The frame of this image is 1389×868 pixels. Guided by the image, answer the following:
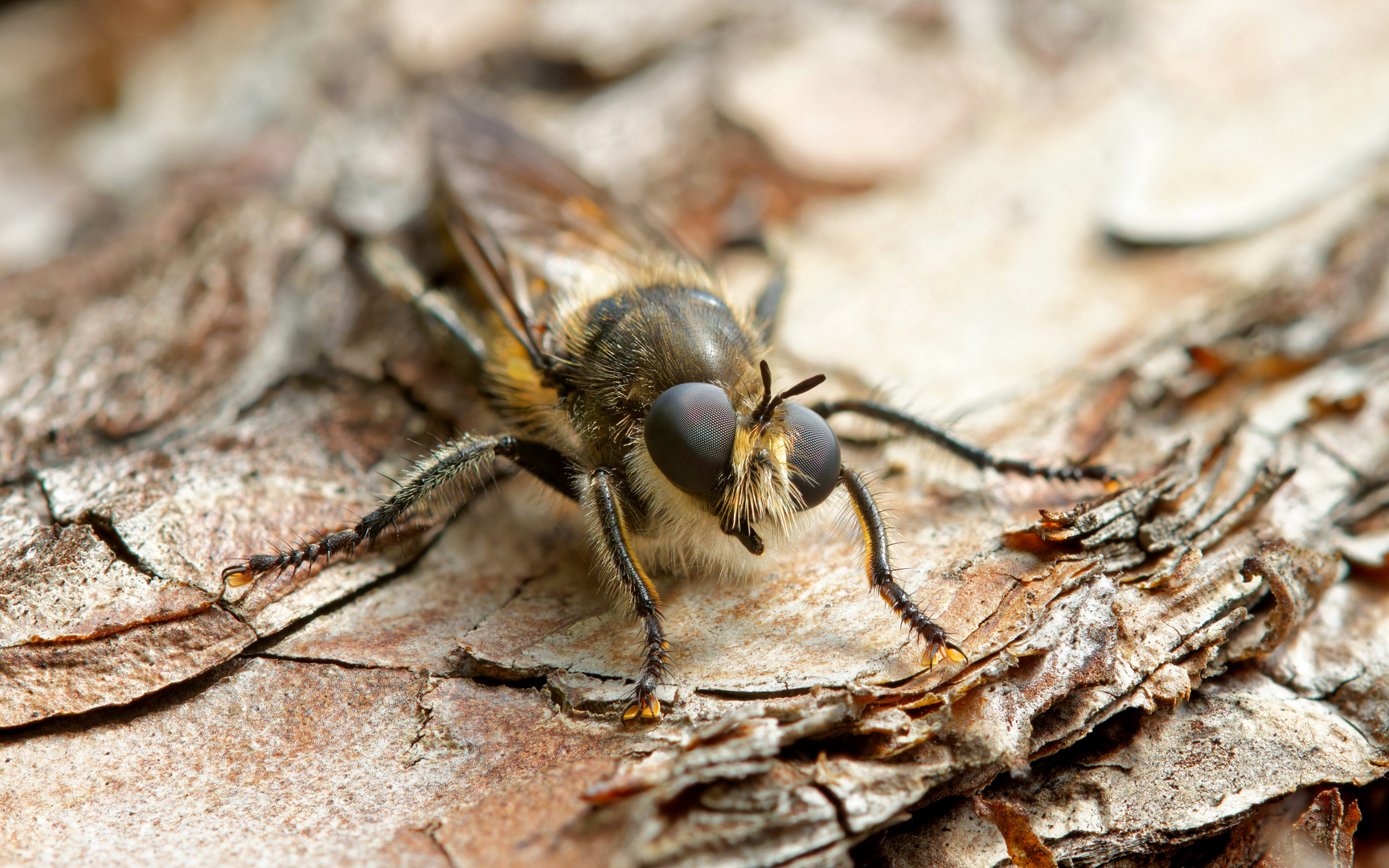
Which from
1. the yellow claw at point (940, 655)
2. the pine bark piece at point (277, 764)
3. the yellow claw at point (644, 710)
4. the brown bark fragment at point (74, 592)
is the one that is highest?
the yellow claw at point (940, 655)

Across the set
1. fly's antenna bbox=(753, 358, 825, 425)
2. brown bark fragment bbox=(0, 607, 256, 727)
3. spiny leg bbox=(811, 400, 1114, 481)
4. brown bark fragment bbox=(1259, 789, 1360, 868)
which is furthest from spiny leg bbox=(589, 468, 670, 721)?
brown bark fragment bbox=(1259, 789, 1360, 868)

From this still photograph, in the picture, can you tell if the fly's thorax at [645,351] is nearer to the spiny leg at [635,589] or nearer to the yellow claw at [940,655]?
the spiny leg at [635,589]

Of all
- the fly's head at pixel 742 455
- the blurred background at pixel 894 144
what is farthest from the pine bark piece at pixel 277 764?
the blurred background at pixel 894 144

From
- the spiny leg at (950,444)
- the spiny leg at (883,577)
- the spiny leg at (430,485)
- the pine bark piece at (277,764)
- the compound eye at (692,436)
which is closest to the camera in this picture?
the pine bark piece at (277,764)

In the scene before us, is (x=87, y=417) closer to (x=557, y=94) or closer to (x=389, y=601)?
(x=389, y=601)

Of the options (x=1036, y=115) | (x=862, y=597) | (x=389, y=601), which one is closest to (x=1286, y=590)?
(x=862, y=597)

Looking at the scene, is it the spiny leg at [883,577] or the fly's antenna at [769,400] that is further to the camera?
the fly's antenna at [769,400]

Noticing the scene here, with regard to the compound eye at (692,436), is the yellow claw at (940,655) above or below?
below
